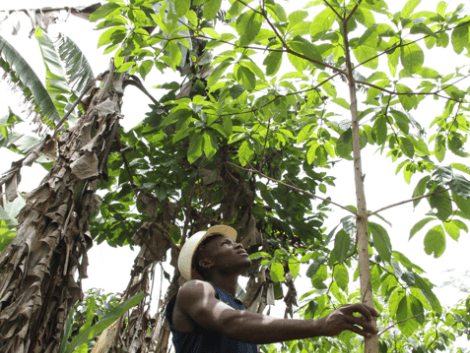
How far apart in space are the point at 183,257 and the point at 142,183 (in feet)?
5.32

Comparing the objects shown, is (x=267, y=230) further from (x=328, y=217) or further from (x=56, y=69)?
(x=56, y=69)

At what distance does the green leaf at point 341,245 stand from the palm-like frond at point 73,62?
4.40 m

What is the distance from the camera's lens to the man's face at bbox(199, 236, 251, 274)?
6.17 ft

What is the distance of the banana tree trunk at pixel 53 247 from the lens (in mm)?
2332

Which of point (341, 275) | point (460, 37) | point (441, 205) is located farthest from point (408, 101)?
point (341, 275)

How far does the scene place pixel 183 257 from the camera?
1.95m

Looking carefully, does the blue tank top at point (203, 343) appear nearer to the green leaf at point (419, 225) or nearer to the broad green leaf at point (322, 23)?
the green leaf at point (419, 225)

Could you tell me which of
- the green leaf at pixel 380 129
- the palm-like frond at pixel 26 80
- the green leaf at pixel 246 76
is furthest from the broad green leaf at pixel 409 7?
the palm-like frond at pixel 26 80

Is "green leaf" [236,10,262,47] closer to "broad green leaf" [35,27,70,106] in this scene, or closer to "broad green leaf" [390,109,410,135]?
"broad green leaf" [390,109,410,135]

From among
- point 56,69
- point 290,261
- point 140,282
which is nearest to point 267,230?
point 140,282

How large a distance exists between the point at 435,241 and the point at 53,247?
7.59ft

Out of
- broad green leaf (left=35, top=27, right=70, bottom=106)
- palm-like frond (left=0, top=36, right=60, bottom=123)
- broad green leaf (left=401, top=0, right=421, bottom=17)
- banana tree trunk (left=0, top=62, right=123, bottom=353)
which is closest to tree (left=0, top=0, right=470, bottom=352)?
broad green leaf (left=401, top=0, right=421, bottom=17)

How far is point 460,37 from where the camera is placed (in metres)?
1.40

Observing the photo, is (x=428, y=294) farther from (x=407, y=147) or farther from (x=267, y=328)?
(x=267, y=328)
